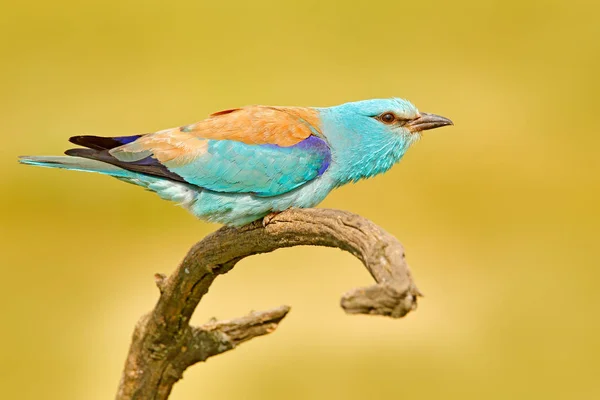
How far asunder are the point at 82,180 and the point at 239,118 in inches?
190

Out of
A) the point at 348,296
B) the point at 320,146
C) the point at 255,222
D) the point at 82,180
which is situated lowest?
the point at 348,296

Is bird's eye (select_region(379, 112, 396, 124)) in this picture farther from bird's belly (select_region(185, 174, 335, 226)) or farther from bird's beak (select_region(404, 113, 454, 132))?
bird's belly (select_region(185, 174, 335, 226))

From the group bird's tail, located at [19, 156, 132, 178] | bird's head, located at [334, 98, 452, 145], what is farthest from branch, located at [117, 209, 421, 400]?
bird's head, located at [334, 98, 452, 145]

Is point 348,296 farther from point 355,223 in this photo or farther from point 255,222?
point 255,222

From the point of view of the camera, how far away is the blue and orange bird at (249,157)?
8.36 feet

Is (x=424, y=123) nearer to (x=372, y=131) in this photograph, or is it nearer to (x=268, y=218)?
(x=372, y=131)

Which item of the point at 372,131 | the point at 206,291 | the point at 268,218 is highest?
the point at 372,131

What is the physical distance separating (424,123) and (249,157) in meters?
0.50

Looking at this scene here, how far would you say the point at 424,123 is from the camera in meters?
2.72

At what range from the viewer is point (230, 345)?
103 inches

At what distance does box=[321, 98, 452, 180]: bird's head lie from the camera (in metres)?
2.67

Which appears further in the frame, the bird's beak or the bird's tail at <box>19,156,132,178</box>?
the bird's beak

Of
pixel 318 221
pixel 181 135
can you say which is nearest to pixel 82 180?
pixel 181 135

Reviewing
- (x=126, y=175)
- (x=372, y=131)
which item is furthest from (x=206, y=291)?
(x=372, y=131)
